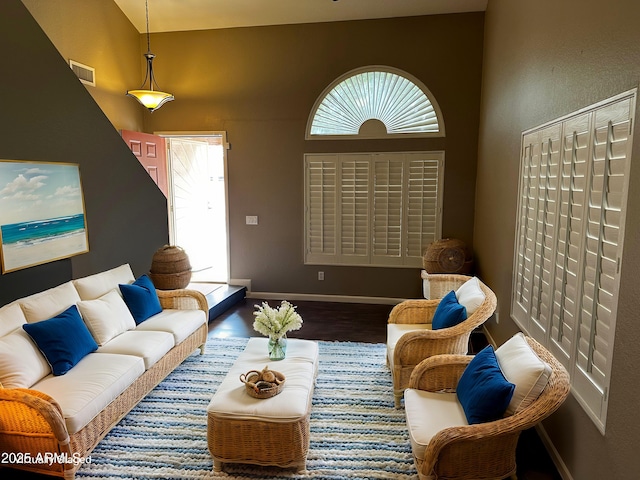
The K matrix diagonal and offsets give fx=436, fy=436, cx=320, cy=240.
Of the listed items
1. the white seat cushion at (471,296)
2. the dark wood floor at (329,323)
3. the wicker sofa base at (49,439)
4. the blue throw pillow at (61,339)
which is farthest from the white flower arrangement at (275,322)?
the dark wood floor at (329,323)

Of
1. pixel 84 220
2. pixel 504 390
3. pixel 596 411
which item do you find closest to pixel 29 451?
pixel 84 220

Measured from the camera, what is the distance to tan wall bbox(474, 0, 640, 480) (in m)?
1.81

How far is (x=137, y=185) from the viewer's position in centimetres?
498

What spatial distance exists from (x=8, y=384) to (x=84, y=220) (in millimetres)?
1912

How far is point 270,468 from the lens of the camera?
255 centimetres

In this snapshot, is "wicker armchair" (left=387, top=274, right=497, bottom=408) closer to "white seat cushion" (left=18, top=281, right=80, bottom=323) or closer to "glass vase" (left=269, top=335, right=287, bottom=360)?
"glass vase" (left=269, top=335, right=287, bottom=360)

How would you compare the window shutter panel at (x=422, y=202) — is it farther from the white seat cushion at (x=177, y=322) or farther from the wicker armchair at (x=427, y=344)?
the white seat cushion at (x=177, y=322)

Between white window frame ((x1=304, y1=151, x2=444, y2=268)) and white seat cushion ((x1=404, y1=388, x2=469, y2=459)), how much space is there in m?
3.20

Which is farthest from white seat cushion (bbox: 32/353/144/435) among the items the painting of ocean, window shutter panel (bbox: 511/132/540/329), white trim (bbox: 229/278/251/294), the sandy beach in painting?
white trim (bbox: 229/278/251/294)

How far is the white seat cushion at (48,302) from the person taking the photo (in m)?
2.94

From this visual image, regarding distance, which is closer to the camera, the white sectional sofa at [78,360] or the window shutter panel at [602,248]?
the window shutter panel at [602,248]

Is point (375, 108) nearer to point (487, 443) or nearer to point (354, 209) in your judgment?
point (354, 209)

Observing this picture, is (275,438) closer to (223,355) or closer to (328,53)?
(223,355)

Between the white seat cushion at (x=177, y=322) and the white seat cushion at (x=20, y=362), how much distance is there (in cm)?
93
